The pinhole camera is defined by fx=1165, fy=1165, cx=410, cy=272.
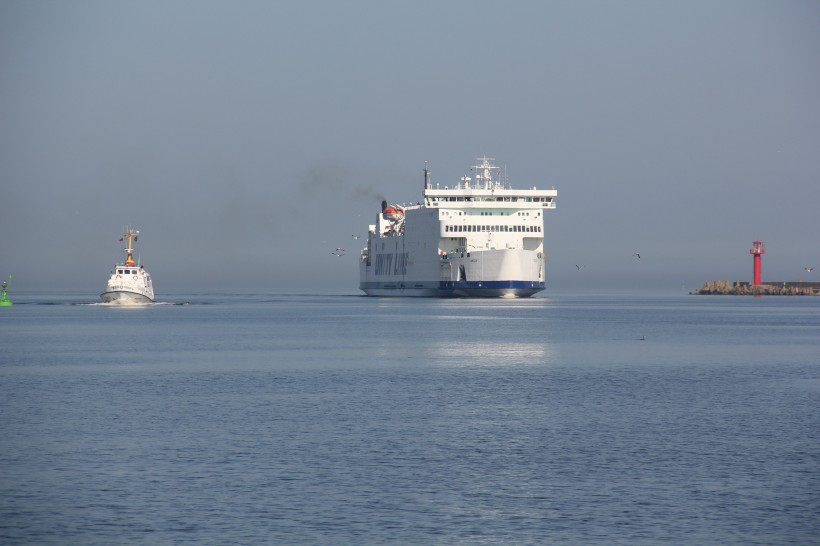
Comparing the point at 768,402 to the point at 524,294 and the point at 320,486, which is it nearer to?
the point at 320,486

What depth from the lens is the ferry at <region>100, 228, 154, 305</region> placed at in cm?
11762

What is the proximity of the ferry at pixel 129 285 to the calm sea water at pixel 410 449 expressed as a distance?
62.8 meters

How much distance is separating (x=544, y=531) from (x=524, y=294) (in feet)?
377

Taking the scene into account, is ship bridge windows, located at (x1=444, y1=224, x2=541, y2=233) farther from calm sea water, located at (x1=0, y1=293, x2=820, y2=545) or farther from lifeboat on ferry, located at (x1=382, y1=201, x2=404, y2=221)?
calm sea water, located at (x1=0, y1=293, x2=820, y2=545)

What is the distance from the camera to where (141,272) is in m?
123

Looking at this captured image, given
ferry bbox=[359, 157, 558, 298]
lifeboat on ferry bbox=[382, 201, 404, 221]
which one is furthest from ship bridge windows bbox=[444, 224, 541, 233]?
lifeboat on ferry bbox=[382, 201, 404, 221]

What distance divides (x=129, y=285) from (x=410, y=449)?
338ft

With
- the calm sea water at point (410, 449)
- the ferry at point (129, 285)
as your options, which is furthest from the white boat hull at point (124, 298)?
the calm sea water at point (410, 449)

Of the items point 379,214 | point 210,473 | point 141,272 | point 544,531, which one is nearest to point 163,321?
point 141,272

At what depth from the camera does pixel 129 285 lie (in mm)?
124000

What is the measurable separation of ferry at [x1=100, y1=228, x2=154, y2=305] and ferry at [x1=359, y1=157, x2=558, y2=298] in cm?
3254

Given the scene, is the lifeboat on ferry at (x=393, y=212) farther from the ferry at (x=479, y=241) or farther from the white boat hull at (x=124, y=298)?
the white boat hull at (x=124, y=298)

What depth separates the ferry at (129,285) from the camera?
386ft

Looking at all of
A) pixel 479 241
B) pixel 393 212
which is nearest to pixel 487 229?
pixel 479 241
